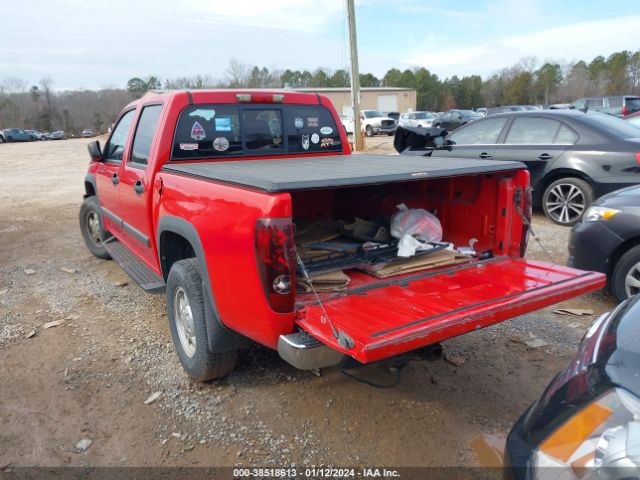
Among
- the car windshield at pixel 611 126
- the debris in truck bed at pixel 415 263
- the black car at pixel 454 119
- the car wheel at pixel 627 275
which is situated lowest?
the car wheel at pixel 627 275

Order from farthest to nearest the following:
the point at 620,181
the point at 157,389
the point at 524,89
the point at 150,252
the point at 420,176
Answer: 1. the point at 524,89
2. the point at 620,181
3. the point at 150,252
4. the point at 157,389
5. the point at 420,176

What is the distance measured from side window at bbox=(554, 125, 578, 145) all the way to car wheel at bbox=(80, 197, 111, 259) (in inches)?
250

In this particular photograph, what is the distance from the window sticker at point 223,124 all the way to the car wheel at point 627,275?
3.56 m

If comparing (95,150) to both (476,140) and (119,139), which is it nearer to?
(119,139)

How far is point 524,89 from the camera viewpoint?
78438mm

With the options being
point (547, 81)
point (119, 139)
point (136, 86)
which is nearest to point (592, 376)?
point (119, 139)

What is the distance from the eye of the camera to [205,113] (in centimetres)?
423

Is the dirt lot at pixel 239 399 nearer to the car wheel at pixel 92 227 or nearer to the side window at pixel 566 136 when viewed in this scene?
the car wheel at pixel 92 227

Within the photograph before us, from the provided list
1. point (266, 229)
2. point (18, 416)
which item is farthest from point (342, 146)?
point (18, 416)

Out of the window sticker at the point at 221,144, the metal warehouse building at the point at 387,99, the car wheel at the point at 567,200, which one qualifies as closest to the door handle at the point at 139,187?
the window sticker at the point at 221,144

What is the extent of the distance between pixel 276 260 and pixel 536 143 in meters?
6.39

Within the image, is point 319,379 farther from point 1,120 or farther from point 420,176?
point 1,120

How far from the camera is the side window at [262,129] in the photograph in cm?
448

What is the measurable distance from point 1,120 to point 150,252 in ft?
315
